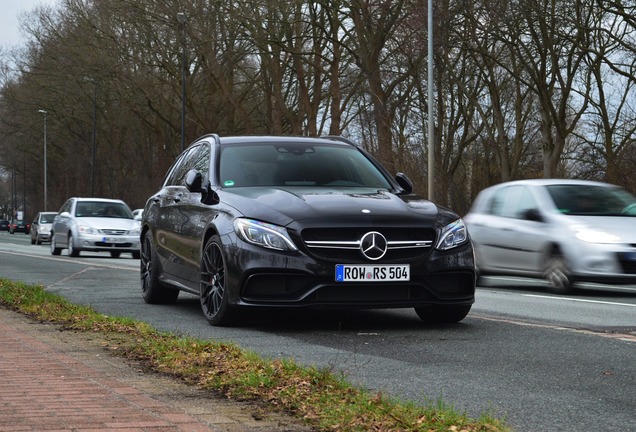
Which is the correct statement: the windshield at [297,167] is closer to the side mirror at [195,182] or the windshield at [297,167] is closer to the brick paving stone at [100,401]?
the side mirror at [195,182]

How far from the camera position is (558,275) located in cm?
1576

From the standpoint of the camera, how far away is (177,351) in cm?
772

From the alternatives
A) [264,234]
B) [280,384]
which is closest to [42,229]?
[264,234]

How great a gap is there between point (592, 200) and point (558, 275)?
1272 millimetres

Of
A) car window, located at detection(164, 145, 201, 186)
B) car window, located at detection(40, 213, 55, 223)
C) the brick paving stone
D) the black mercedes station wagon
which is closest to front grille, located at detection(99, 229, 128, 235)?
car window, located at detection(164, 145, 201, 186)

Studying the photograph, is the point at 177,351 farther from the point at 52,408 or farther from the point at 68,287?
the point at 68,287

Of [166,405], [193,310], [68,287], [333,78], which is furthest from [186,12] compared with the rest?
[166,405]

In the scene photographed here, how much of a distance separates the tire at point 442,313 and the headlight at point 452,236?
0.60 meters

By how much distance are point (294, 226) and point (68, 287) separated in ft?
22.3

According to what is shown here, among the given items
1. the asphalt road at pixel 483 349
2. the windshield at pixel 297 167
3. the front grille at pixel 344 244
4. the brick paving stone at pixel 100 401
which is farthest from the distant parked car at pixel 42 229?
the brick paving stone at pixel 100 401

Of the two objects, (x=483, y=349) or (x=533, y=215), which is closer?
(x=483, y=349)

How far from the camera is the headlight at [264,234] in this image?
30.9 feet

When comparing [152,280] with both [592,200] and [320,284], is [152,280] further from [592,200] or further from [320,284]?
[592,200]

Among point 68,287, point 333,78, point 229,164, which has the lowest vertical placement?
point 68,287
